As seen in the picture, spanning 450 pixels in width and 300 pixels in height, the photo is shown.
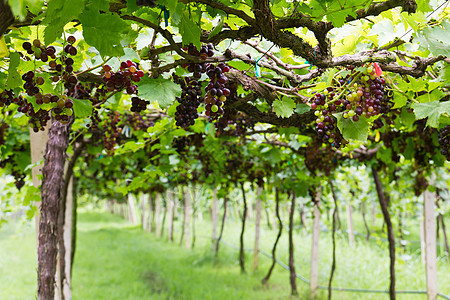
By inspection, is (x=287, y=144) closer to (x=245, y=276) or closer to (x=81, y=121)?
(x=81, y=121)

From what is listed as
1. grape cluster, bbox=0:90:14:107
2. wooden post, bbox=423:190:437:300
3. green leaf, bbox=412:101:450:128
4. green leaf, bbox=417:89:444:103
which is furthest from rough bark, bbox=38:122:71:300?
wooden post, bbox=423:190:437:300

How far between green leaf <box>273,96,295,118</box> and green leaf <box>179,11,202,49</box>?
2.47 feet

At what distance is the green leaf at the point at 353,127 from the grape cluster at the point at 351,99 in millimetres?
27

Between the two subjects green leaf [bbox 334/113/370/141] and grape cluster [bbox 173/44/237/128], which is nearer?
grape cluster [bbox 173/44/237/128]

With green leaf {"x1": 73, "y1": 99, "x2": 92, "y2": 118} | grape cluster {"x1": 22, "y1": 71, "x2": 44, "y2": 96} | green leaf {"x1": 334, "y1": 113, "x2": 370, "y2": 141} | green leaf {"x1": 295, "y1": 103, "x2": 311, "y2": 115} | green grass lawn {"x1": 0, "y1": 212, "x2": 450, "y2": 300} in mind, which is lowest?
green grass lawn {"x1": 0, "y1": 212, "x2": 450, "y2": 300}

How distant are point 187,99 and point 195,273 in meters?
7.56

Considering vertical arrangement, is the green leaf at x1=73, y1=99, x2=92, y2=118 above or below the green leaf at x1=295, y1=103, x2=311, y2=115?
below

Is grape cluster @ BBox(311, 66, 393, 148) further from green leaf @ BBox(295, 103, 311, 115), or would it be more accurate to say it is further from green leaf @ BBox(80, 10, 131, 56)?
green leaf @ BBox(80, 10, 131, 56)

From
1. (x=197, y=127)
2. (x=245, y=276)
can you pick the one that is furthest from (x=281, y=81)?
(x=245, y=276)

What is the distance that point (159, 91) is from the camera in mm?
1494

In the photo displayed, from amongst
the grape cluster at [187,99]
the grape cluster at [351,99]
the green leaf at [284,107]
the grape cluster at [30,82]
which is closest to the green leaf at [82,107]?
the grape cluster at [30,82]

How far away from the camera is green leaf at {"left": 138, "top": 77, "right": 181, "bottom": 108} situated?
1464 millimetres

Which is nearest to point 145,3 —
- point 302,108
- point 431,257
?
point 302,108

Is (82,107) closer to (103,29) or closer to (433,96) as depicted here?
(103,29)
